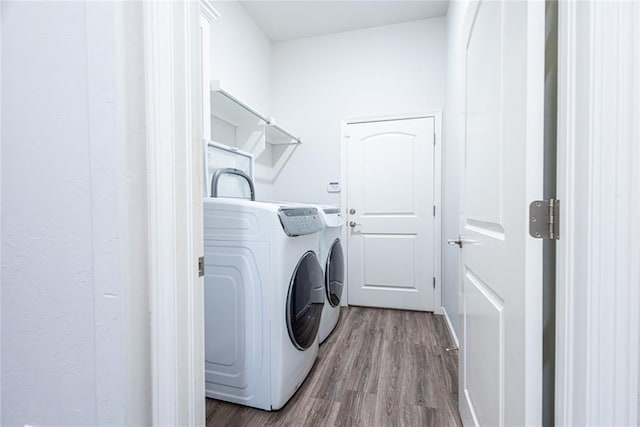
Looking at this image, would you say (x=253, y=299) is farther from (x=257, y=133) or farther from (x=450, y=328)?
(x=450, y=328)

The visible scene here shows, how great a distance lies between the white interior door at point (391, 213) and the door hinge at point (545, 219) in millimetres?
2167

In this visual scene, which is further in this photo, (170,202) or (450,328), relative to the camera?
(450,328)

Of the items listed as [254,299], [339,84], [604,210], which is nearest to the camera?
[604,210]

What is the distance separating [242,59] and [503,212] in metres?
2.53

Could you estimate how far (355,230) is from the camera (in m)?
2.90

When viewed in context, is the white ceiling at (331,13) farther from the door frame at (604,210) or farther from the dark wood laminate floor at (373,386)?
the dark wood laminate floor at (373,386)

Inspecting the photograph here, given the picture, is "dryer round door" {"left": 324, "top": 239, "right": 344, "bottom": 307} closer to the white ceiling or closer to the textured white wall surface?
the textured white wall surface

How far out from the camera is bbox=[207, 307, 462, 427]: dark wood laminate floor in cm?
132

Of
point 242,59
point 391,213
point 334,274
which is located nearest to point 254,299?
point 334,274

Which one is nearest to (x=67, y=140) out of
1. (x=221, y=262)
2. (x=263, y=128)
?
(x=221, y=262)

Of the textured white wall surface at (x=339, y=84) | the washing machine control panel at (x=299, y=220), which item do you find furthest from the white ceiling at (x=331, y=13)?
the washing machine control panel at (x=299, y=220)

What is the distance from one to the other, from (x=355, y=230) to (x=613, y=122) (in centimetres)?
243

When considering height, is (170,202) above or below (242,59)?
below

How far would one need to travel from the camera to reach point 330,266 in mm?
2133
